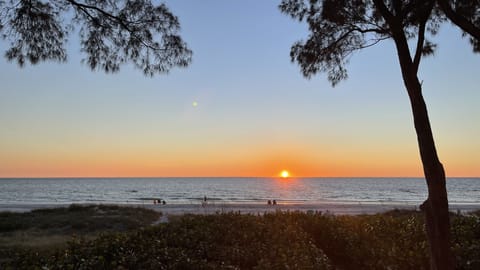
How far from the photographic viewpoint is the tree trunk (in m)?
5.21

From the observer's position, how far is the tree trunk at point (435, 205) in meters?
5.21

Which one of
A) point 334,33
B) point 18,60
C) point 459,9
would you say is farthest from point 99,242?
point 459,9

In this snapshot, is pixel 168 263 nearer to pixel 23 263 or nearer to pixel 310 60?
pixel 23 263

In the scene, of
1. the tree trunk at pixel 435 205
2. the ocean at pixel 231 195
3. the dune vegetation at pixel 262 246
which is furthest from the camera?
the ocean at pixel 231 195

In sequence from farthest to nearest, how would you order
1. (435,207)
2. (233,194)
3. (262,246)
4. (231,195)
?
(233,194) < (231,195) < (262,246) < (435,207)

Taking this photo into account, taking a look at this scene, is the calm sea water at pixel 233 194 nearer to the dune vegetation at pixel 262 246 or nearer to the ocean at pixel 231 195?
the ocean at pixel 231 195

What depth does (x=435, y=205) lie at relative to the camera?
17.2 ft

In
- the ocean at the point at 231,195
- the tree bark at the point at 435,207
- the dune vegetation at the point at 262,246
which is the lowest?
the ocean at the point at 231,195

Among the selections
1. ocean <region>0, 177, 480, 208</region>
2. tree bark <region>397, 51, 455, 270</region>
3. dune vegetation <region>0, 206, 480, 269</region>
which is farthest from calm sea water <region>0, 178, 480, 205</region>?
tree bark <region>397, 51, 455, 270</region>

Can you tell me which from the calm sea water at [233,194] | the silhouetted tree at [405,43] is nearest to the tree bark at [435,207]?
the silhouetted tree at [405,43]

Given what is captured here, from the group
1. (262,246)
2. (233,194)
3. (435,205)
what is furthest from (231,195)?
(435,205)

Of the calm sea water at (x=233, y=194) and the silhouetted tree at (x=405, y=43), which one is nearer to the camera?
the silhouetted tree at (x=405, y=43)

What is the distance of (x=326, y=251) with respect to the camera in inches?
339

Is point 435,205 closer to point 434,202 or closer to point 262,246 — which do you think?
point 434,202
